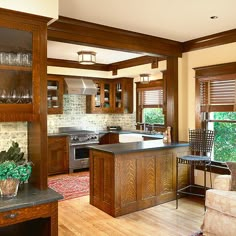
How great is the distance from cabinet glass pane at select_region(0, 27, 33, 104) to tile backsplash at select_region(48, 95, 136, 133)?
172 inches

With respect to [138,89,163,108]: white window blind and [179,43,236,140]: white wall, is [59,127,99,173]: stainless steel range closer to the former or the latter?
[138,89,163,108]: white window blind

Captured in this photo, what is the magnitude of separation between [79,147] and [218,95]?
341 cm

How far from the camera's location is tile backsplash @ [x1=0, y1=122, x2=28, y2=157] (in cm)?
238

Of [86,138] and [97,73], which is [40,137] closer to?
[86,138]

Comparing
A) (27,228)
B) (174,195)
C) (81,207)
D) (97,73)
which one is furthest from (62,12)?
(97,73)

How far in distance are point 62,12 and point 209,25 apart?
2.01 m

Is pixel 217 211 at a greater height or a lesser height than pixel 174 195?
greater

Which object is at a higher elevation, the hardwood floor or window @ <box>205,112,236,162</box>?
window @ <box>205,112,236,162</box>

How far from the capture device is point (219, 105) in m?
4.25

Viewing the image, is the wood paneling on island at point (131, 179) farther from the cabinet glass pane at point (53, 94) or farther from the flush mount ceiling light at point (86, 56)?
the cabinet glass pane at point (53, 94)

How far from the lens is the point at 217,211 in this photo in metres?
2.90

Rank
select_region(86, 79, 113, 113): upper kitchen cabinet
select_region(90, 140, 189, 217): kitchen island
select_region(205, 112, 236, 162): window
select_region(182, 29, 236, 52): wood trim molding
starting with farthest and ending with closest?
select_region(86, 79, 113, 113): upper kitchen cabinet → select_region(205, 112, 236, 162): window → select_region(182, 29, 236, 52): wood trim molding → select_region(90, 140, 189, 217): kitchen island

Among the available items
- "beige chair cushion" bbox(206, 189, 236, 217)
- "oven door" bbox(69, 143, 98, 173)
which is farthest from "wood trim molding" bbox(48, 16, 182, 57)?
"oven door" bbox(69, 143, 98, 173)

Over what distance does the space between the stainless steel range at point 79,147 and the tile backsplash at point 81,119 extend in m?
0.28
